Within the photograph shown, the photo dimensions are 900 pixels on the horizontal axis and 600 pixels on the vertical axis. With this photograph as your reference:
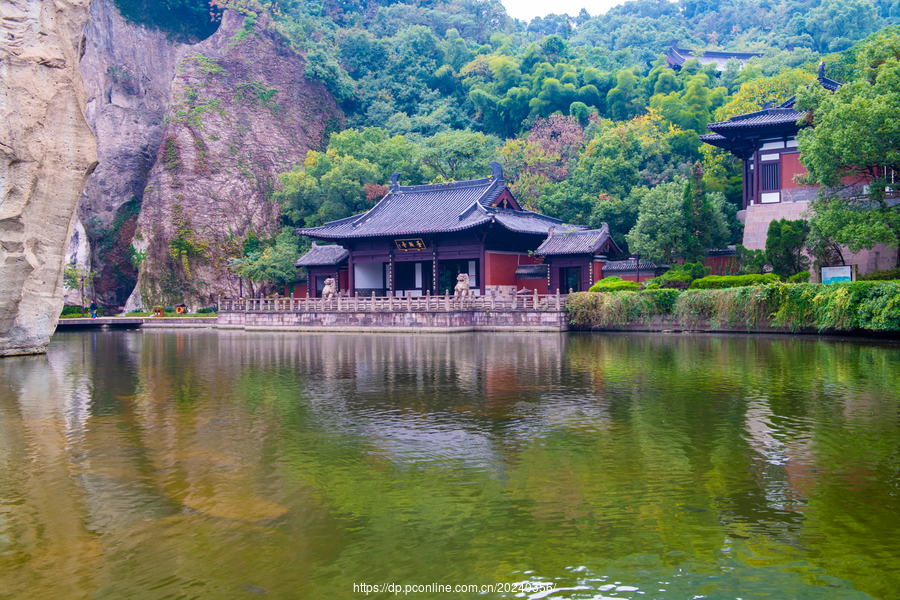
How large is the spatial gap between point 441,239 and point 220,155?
24.3 metres

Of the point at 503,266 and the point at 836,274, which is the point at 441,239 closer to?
the point at 503,266

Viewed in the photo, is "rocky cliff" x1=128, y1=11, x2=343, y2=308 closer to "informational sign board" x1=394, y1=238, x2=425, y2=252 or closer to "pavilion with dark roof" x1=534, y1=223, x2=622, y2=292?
"informational sign board" x1=394, y1=238, x2=425, y2=252

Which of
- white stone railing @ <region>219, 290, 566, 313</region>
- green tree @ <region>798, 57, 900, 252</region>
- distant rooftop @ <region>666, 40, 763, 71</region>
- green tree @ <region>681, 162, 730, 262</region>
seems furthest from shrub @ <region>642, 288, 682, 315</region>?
distant rooftop @ <region>666, 40, 763, 71</region>

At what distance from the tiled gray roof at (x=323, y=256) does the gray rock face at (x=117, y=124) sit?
1861cm

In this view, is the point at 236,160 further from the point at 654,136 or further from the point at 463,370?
the point at 463,370

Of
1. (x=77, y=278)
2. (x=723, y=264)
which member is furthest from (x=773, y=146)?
(x=77, y=278)

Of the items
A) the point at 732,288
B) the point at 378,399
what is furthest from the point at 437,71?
the point at 378,399

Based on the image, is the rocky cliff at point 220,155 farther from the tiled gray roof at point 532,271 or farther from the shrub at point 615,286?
the shrub at point 615,286

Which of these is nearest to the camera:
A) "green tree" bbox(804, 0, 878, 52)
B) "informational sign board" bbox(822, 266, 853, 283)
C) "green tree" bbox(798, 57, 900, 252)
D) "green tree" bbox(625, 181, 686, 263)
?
"green tree" bbox(798, 57, 900, 252)

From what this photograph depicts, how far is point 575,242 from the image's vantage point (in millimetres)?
35750

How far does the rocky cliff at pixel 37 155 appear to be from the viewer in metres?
19.2

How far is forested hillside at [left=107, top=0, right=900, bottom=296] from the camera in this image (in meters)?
41.3

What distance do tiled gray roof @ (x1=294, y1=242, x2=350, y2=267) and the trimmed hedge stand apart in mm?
16357

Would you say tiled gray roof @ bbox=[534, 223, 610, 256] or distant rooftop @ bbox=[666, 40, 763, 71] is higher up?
distant rooftop @ bbox=[666, 40, 763, 71]
